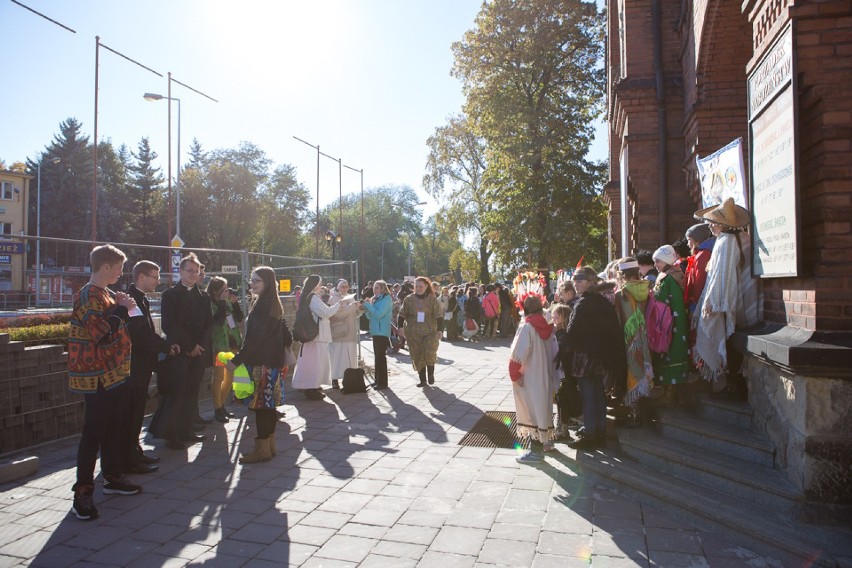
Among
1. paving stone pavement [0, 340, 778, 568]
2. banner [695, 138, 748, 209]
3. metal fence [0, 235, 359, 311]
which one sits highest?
banner [695, 138, 748, 209]

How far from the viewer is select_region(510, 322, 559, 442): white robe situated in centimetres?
588

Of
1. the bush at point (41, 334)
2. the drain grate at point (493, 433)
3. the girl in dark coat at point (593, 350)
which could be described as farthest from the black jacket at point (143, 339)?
the girl in dark coat at point (593, 350)

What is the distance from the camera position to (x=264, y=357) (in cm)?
578

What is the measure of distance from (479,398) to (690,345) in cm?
405

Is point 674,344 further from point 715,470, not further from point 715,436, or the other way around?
point 715,470

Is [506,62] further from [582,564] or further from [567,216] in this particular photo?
[582,564]

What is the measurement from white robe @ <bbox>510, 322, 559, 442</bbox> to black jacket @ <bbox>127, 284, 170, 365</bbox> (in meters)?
3.29

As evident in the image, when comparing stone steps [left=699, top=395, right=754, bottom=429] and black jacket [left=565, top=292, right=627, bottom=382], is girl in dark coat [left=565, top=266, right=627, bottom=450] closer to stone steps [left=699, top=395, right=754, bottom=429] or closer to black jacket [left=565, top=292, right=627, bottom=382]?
black jacket [left=565, top=292, right=627, bottom=382]

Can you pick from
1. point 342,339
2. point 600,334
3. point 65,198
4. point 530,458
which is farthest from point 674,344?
point 65,198

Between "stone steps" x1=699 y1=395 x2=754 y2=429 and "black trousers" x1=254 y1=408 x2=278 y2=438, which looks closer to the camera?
"stone steps" x1=699 y1=395 x2=754 y2=429

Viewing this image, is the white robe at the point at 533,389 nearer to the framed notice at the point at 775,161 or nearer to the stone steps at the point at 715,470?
the stone steps at the point at 715,470

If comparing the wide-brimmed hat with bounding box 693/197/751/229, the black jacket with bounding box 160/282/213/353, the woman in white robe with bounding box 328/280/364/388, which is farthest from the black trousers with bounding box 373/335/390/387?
the wide-brimmed hat with bounding box 693/197/751/229

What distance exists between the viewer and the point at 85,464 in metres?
4.54

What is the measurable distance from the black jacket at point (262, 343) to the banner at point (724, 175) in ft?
14.7
